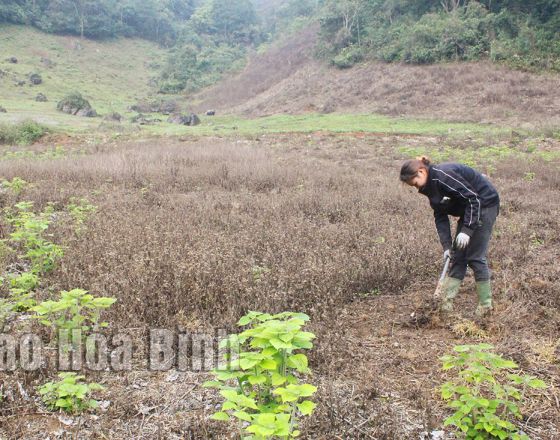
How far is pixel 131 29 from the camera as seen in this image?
2820 inches

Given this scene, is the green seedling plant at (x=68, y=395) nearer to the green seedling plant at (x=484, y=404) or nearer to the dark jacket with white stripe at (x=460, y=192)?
the green seedling plant at (x=484, y=404)

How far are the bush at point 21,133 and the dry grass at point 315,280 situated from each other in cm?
940

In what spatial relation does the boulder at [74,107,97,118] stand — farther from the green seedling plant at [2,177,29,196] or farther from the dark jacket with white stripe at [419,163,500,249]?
the dark jacket with white stripe at [419,163,500,249]

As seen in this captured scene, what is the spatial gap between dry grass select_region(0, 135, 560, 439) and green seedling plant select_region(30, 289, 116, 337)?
29 centimetres

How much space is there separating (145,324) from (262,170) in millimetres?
6625

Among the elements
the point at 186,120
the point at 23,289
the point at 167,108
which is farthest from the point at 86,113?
the point at 23,289

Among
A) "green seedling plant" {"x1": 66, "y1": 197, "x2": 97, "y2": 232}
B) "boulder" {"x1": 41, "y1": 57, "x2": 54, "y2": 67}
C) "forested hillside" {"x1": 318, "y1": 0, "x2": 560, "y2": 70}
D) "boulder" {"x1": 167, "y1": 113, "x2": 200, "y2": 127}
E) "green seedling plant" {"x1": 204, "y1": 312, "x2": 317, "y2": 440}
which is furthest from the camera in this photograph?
"boulder" {"x1": 41, "y1": 57, "x2": 54, "y2": 67}

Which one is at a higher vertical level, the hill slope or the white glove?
the hill slope

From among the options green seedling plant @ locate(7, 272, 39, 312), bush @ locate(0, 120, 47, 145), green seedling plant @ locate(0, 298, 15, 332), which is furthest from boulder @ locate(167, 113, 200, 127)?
green seedling plant @ locate(0, 298, 15, 332)

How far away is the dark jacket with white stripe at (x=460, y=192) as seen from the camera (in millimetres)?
4094

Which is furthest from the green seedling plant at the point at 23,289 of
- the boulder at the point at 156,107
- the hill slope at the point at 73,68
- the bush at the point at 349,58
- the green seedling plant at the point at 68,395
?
the boulder at the point at 156,107

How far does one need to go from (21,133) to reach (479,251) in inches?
732

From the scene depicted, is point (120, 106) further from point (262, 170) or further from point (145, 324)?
point (145, 324)

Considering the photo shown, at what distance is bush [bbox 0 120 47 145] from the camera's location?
58.1 ft
